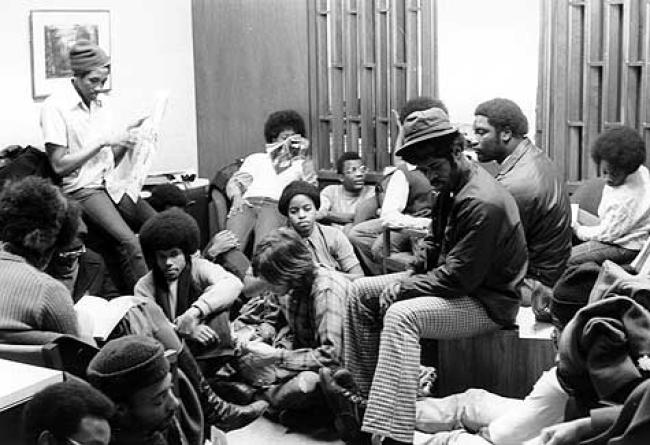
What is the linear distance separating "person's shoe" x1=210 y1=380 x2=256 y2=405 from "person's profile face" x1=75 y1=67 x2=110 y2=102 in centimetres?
202

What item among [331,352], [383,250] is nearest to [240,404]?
[331,352]

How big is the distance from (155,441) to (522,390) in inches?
82.0

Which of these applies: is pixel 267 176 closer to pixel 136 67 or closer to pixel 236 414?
pixel 136 67

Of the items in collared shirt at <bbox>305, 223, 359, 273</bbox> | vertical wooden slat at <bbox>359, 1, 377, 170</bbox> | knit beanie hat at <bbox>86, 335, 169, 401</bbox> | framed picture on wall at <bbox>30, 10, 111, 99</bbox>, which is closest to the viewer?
knit beanie hat at <bbox>86, 335, 169, 401</bbox>

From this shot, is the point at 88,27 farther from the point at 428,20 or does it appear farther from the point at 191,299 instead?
the point at 191,299

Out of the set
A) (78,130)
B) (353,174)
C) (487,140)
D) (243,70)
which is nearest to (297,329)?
(487,140)

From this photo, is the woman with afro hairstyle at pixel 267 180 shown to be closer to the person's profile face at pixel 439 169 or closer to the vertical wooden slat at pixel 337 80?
the vertical wooden slat at pixel 337 80

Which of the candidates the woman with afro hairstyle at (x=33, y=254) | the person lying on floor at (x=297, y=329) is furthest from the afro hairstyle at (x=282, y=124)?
the woman with afro hairstyle at (x=33, y=254)

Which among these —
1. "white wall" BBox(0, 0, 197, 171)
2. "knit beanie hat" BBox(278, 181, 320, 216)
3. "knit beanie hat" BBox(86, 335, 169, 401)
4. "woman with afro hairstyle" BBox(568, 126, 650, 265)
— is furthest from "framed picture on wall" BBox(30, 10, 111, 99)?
"knit beanie hat" BBox(86, 335, 169, 401)

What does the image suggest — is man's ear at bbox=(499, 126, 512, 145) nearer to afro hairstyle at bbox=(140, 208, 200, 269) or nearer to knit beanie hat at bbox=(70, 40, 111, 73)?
afro hairstyle at bbox=(140, 208, 200, 269)

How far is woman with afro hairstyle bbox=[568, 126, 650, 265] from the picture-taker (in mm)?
5570

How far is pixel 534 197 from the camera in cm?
511

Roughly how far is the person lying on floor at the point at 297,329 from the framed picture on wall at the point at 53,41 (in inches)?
112

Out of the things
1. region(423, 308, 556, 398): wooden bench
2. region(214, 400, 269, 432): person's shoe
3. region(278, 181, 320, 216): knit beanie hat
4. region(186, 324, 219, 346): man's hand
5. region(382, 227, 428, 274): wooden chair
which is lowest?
region(214, 400, 269, 432): person's shoe
